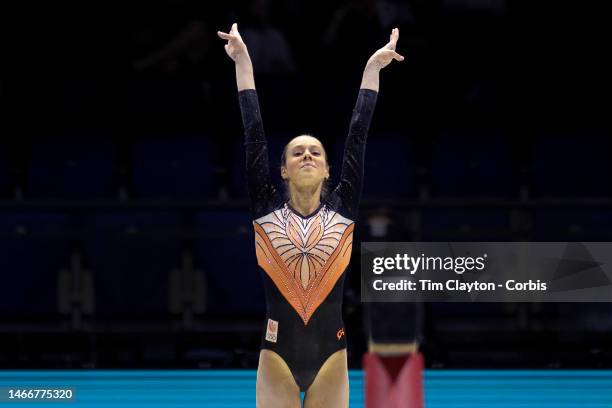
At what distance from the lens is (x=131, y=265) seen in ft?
23.2

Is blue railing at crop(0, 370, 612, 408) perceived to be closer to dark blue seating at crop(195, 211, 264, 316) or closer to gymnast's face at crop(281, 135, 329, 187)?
dark blue seating at crop(195, 211, 264, 316)

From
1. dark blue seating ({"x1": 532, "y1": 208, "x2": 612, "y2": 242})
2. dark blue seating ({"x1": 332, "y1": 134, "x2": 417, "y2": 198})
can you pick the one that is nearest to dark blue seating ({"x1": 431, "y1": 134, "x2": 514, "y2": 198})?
dark blue seating ({"x1": 332, "y1": 134, "x2": 417, "y2": 198})

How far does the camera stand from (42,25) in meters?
8.78

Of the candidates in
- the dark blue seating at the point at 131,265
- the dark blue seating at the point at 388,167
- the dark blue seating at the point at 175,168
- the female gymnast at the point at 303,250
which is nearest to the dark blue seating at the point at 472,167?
the dark blue seating at the point at 388,167

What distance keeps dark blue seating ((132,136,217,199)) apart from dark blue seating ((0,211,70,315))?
80cm

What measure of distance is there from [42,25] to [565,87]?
14.9 feet

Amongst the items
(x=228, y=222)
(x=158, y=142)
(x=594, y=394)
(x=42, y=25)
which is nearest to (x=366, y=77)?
(x=594, y=394)

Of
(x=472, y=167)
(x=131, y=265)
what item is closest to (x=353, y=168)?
(x=131, y=265)

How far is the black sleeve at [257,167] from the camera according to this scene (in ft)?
11.9

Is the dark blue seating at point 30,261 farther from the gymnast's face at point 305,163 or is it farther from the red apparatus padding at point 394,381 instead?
the red apparatus padding at point 394,381

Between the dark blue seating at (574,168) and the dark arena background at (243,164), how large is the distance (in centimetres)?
1

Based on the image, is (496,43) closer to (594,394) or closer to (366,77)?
(594,394)

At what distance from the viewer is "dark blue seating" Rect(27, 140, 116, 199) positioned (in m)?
7.56

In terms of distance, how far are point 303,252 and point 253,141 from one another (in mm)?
445
